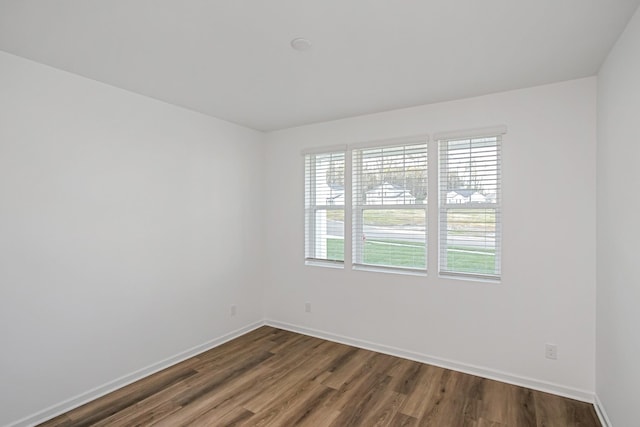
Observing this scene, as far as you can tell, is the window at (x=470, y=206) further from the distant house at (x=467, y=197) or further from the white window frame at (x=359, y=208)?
the white window frame at (x=359, y=208)

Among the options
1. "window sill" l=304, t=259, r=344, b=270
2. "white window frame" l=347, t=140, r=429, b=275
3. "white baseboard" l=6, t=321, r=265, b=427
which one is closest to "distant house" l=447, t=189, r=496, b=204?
"white window frame" l=347, t=140, r=429, b=275

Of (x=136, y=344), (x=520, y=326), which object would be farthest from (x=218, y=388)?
(x=520, y=326)

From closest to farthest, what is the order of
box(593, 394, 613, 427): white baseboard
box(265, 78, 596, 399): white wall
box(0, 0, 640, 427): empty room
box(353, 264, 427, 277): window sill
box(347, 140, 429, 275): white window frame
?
1. box(0, 0, 640, 427): empty room
2. box(593, 394, 613, 427): white baseboard
3. box(265, 78, 596, 399): white wall
4. box(353, 264, 427, 277): window sill
5. box(347, 140, 429, 275): white window frame

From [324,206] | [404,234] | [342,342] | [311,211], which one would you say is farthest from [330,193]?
[342,342]

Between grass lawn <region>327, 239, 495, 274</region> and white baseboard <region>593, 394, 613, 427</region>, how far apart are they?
115 cm

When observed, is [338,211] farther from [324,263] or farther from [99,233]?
[99,233]

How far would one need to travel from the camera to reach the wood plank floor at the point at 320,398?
92.0 inches

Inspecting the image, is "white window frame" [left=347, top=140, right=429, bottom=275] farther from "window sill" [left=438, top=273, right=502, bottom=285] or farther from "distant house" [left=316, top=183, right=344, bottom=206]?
"window sill" [left=438, top=273, right=502, bottom=285]

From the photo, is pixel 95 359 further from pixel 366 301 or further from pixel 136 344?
pixel 366 301

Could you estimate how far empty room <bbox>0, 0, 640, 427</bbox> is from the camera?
1.92 meters

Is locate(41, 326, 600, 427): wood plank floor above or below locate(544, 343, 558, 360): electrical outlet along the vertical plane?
below

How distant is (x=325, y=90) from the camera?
2.86m

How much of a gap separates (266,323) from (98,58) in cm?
341

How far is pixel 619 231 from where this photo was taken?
1.97m
